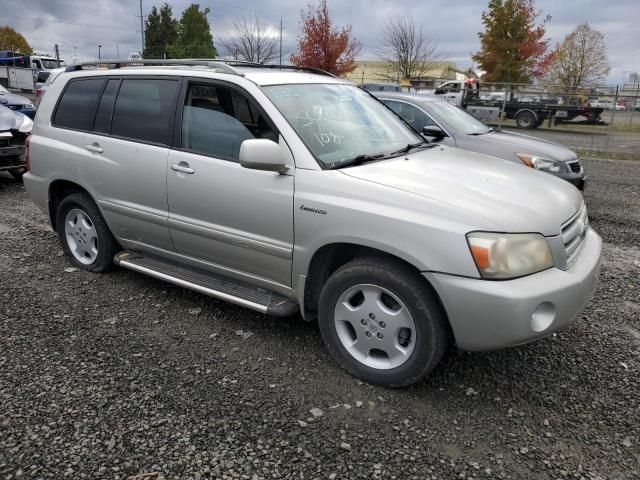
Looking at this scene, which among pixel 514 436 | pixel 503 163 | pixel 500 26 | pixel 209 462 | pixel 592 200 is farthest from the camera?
pixel 500 26

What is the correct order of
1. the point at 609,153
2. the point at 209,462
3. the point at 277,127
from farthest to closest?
the point at 609,153, the point at 277,127, the point at 209,462

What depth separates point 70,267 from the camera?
4.88m

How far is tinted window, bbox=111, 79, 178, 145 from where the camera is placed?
152 inches

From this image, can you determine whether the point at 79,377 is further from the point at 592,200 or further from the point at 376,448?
the point at 592,200

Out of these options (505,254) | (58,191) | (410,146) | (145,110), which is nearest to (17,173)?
(58,191)

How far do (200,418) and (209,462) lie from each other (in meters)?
0.34

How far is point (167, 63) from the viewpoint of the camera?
4.08 metres

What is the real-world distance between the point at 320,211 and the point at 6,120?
7033mm

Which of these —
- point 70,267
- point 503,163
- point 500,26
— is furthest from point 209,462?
point 500,26

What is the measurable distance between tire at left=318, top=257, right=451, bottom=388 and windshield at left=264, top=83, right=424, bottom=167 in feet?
2.45

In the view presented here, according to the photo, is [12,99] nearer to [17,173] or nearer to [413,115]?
[17,173]

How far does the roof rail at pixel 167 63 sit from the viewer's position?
145 inches

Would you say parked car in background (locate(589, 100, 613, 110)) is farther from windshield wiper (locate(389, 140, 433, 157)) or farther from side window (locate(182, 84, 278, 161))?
side window (locate(182, 84, 278, 161))

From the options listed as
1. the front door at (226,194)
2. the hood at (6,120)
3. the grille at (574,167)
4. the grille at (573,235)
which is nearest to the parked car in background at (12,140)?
the hood at (6,120)
